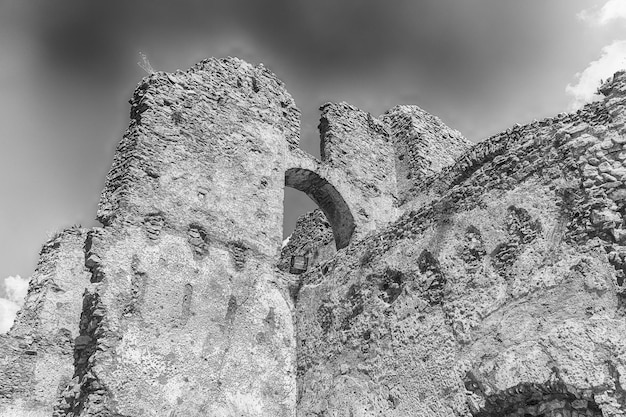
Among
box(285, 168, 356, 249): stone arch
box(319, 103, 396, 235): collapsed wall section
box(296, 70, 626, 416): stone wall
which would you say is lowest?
box(296, 70, 626, 416): stone wall

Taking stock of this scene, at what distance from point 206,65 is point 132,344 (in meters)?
4.28

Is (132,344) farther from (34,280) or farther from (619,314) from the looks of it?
(34,280)

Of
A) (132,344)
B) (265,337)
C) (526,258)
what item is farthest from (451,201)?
(132,344)

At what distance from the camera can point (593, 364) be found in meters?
3.94

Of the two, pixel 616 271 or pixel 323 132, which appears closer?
pixel 616 271

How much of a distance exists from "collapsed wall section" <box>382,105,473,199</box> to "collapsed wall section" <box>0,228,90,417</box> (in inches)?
225

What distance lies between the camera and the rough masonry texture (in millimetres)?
4348

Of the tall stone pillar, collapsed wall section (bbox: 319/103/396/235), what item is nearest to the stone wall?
the tall stone pillar

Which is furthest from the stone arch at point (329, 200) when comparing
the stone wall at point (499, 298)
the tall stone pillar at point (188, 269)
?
the stone wall at point (499, 298)

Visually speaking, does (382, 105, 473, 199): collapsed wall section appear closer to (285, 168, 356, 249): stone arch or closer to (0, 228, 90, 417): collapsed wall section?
(285, 168, 356, 249): stone arch

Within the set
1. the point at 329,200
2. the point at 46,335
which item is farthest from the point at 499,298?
the point at 46,335

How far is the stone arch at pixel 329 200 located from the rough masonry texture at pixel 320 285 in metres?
0.05

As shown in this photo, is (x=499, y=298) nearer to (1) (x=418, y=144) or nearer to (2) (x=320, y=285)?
(2) (x=320, y=285)

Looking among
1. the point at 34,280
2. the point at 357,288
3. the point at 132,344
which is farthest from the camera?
the point at 34,280
